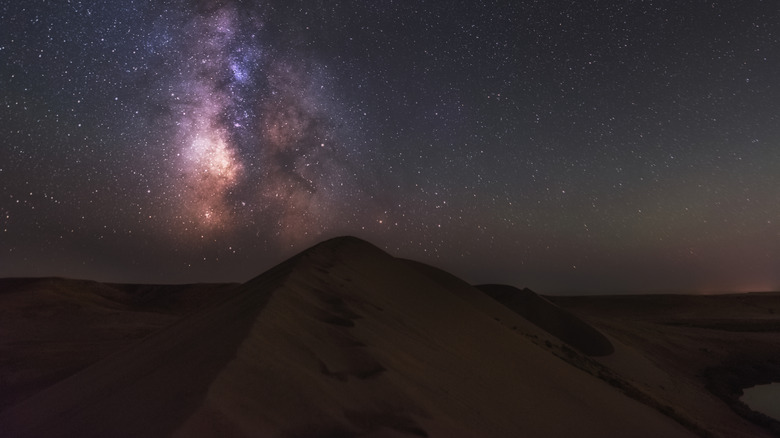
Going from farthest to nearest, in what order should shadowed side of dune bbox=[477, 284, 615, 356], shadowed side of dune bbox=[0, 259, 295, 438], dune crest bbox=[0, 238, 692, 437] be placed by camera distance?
shadowed side of dune bbox=[477, 284, 615, 356] → dune crest bbox=[0, 238, 692, 437] → shadowed side of dune bbox=[0, 259, 295, 438]

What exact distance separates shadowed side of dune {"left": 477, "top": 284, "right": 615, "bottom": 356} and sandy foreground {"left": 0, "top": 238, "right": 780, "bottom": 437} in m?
1.20

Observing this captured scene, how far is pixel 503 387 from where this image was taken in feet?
19.2

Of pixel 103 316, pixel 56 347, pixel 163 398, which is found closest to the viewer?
pixel 163 398

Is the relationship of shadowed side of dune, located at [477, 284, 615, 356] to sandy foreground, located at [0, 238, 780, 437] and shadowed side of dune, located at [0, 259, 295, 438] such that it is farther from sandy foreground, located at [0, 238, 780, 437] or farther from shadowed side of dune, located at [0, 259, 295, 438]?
shadowed side of dune, located at [0, 259, 295, 438]

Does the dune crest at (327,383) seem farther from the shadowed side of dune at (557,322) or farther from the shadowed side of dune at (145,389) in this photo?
the shadowed side of dune at (557,322)

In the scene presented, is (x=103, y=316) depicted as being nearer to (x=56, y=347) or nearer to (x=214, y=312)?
(x=56, y=347)

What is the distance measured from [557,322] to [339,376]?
50.9 ft

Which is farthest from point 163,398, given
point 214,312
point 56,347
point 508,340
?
point 56,347

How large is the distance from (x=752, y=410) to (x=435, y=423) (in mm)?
11742

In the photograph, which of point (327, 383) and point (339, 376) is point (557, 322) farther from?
point (327, 383)

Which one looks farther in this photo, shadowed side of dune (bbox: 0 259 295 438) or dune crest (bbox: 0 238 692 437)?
dune crest (bbox: 0 238 692 437)

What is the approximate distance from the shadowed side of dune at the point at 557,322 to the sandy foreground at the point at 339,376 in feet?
3.94

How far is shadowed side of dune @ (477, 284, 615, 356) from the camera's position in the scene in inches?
622

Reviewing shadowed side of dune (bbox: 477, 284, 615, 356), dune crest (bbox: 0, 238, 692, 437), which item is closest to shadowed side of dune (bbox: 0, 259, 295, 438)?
dune crest (bbox: 0, 238, 692, 437)
